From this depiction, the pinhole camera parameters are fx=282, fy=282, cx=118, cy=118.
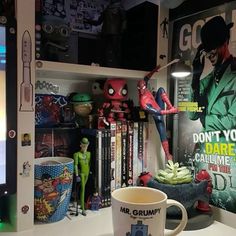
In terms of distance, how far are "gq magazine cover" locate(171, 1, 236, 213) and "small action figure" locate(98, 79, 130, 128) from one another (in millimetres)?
175

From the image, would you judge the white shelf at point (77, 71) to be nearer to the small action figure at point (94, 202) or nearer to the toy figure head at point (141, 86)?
the toy figure head at point (141, 86)

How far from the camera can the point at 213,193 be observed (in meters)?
0.81

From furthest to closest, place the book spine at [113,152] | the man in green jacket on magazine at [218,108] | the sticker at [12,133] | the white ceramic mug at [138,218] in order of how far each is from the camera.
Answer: the book spine at [113,152] → the man in green jacket on magazine at [218,108] → the sticker at [12,133] → the white ceramic mug at [138,218]

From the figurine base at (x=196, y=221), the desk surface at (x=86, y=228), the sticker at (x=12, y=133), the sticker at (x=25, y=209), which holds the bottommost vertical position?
the desk surface at (x=86, y=228)

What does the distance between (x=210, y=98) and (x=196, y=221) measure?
0.34 metres

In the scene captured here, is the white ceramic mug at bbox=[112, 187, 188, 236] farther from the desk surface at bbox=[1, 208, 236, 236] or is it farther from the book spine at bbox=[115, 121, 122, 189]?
the book spine at bbox=[115, 121, 122, 189]

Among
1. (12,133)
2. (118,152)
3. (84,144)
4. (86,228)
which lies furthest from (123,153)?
(12,133)

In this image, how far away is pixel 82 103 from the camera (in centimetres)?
92

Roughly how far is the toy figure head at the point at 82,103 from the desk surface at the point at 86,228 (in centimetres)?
33

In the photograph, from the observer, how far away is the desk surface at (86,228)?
0.68m

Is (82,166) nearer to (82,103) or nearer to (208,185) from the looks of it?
(82,103)

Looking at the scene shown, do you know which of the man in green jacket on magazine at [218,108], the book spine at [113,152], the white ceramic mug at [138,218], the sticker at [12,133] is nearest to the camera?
the white ceramic mug at [138,218]

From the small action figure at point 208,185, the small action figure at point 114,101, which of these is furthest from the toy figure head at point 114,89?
the small action figure at point 208,185

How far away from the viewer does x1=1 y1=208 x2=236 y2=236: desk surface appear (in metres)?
0.68
